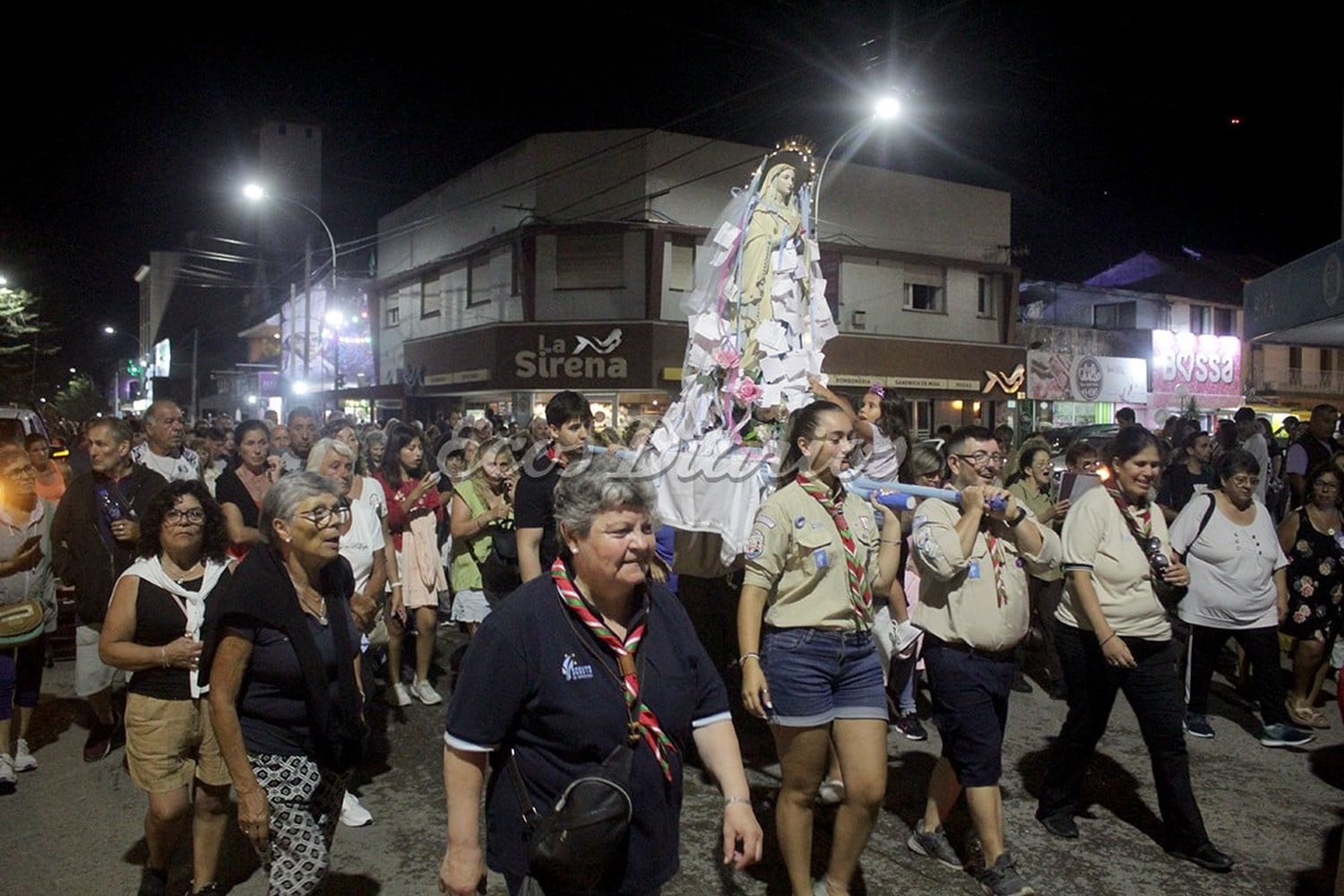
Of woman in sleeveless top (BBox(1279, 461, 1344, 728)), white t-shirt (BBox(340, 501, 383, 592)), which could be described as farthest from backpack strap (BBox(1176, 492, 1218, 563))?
white t-shirt (BBox(340, 501, 383, 592))

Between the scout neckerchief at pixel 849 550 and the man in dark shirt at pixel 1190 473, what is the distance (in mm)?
6378

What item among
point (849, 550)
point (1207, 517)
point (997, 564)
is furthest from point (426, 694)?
point (1207, 517)

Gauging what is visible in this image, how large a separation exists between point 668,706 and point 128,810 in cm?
404

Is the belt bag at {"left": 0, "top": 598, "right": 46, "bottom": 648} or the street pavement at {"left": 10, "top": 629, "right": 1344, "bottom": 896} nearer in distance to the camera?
the street pavement at {"left": 10, "top": 629, "right": 1344, "bottom": 896}

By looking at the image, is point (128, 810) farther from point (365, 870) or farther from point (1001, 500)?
point (1001, 500)

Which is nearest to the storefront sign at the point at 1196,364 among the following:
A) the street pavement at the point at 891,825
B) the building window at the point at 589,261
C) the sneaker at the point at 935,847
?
the building window at the point at 589,261

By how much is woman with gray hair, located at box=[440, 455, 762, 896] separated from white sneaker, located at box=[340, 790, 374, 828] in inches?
100

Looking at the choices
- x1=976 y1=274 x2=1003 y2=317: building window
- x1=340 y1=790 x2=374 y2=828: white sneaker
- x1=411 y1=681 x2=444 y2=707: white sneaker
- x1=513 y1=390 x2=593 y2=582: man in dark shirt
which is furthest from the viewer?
x1=976 y1=274 x2=1003 y2=317: building window

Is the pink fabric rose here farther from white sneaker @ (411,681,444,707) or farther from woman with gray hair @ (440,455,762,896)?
white sneaker @ (411,681,444,707)

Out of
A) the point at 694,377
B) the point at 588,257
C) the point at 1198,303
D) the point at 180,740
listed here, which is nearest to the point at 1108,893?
the point at 694,377

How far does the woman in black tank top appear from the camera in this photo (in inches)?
140

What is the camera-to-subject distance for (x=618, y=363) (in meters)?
21.6

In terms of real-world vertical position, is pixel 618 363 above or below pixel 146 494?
→ above

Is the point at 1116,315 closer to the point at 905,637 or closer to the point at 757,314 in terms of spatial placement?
the point at 905,637
